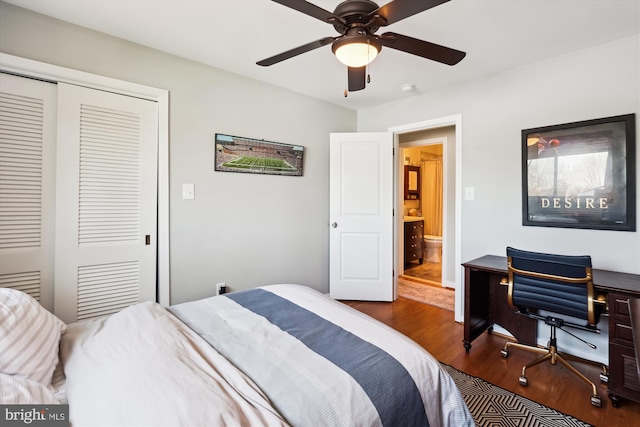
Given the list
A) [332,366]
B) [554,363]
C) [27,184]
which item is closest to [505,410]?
[554,363]

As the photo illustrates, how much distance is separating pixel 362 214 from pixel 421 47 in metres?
2.12

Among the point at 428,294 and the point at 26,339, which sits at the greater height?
the point at 26,339

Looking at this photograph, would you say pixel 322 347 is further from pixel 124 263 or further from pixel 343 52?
pixel 124 263

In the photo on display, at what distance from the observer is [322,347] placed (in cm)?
116

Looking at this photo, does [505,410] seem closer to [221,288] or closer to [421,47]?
[421,47]

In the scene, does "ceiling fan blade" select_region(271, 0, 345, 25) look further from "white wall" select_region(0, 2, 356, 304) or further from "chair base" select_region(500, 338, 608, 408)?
"chair base" select_region(500, 338, 608, 408)

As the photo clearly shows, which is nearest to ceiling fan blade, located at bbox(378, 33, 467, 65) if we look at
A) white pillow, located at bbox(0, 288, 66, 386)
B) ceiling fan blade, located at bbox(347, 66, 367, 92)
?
ceiling fan blade, located at bbox(347, 66, 367, 92)

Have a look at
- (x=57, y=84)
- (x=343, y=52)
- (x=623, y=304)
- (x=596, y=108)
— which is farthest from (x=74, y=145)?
(x=596, y=108)

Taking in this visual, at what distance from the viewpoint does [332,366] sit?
1.02 meters

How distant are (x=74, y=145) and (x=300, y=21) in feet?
5.66

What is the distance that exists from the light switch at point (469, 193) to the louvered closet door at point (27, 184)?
131 inches

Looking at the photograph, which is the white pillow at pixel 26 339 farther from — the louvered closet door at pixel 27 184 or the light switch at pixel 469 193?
the light switch at pixel 469 193

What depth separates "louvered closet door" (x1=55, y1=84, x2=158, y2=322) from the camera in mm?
2021

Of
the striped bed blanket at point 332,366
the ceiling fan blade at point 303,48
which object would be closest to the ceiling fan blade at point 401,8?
the ceiling fan blade at point 303,48
